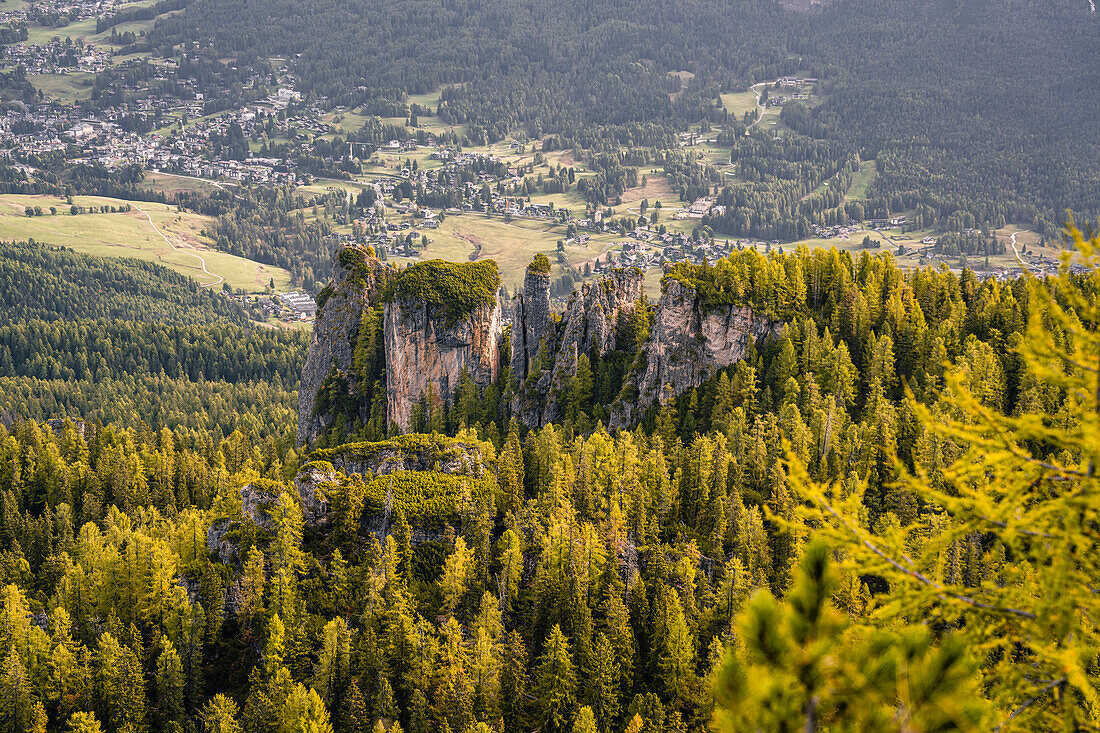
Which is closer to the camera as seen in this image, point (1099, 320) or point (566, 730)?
point (1099, 320)

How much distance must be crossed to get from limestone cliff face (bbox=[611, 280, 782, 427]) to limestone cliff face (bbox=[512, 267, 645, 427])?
11.1 meters

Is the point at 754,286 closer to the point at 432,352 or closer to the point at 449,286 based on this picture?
the point at 449,286

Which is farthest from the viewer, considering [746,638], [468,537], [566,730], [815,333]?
[815,333]

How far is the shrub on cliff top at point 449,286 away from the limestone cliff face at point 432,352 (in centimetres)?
109

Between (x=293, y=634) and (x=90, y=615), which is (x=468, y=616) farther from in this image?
(x=90, y=615)

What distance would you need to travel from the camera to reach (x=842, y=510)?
22.6 meters

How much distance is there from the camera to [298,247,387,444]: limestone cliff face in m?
163

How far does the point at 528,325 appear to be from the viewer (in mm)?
145625

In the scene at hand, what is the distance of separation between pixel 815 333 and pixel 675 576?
48859 mm

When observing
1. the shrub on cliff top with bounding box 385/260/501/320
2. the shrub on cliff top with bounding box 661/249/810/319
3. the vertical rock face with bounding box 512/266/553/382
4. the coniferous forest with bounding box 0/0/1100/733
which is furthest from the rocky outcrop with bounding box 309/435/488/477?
the shrub on cliff top with bounding box 385/260/501/320

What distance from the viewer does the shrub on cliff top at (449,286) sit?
484 feet

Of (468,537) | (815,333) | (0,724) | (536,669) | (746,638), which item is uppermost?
(746,638)

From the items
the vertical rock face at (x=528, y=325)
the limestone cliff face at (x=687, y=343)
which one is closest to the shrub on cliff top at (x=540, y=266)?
the vertical rock face at (x=528, y=325)

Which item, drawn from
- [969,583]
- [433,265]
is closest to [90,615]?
[433,265]
